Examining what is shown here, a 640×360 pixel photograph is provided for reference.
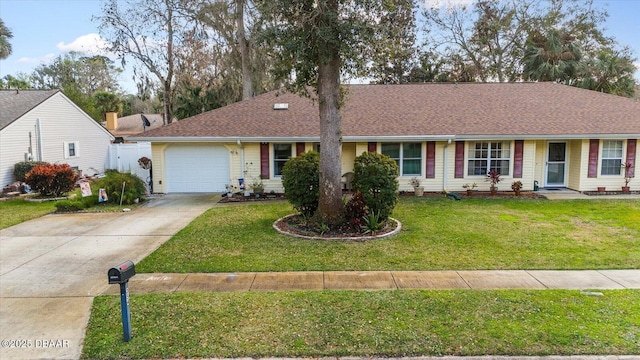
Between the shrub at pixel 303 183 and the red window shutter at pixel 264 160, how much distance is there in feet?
17.9

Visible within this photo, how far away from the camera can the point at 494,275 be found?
6.93 m

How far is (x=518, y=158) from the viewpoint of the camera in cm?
1598

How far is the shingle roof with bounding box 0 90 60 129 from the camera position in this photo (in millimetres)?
18250

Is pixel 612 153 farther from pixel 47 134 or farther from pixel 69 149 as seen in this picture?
pixel 69 149

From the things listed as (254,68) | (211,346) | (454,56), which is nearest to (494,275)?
(211,346)

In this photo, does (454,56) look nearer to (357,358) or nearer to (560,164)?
(560,164)

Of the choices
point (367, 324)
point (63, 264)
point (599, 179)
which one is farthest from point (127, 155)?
point (599, 179)

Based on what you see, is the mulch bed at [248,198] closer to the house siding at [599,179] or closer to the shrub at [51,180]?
the shrub at [51,180]

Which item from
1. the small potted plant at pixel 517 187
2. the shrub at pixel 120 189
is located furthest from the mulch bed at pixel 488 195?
the shrub at pixel 120 189

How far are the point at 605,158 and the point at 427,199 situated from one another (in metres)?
7.40

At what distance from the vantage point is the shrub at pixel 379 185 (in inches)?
397

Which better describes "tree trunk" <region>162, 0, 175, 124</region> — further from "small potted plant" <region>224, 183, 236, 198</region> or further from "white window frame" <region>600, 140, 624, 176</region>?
"white window frame" <region>600, 140, 624, 176</region>

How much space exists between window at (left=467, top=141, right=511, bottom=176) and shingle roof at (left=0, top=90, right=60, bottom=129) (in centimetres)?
1928

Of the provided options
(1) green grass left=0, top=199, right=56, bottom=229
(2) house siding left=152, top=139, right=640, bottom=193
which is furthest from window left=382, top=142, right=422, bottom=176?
(1) green grass left=0, top=199, right=56, bottom=229
